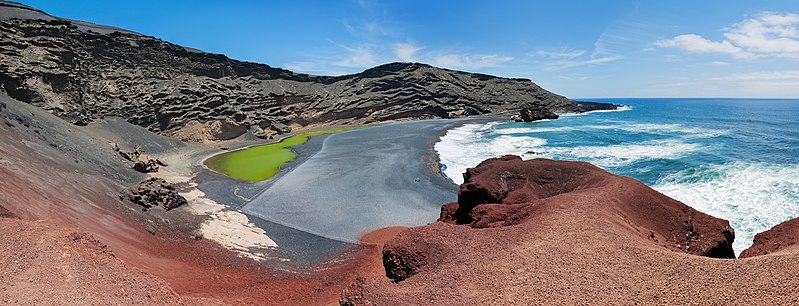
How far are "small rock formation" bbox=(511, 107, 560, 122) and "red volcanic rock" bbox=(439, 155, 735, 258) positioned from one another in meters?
62.0

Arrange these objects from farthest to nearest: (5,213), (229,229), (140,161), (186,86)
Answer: (186,86) → (140,161) → (229,229) → (5,213)

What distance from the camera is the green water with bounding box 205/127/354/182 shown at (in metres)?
28.7

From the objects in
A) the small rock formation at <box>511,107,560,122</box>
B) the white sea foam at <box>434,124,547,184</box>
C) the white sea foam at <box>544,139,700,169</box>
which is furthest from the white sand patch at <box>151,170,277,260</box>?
the small rock formation at <box>511,107,560,122</box>

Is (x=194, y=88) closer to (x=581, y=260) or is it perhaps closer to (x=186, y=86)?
(x=186, y=86)

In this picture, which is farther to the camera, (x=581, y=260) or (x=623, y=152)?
(x=623, y=152)

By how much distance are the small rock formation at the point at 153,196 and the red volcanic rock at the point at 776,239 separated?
19.0 meters

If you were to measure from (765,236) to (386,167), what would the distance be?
21.8m

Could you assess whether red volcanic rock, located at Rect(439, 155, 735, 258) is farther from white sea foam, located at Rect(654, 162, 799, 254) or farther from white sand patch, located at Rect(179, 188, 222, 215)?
white sand patch, located at Rect(179, 188, 222, 215)

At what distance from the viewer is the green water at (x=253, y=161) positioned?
2871 cm

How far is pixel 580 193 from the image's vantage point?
31.4 ft

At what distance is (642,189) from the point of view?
9.78 meters

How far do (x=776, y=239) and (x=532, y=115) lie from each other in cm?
6869

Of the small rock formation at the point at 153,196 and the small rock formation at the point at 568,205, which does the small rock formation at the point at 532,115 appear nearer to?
the small rock formation at the point at 568,205

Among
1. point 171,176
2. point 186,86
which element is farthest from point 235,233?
point 186,86
